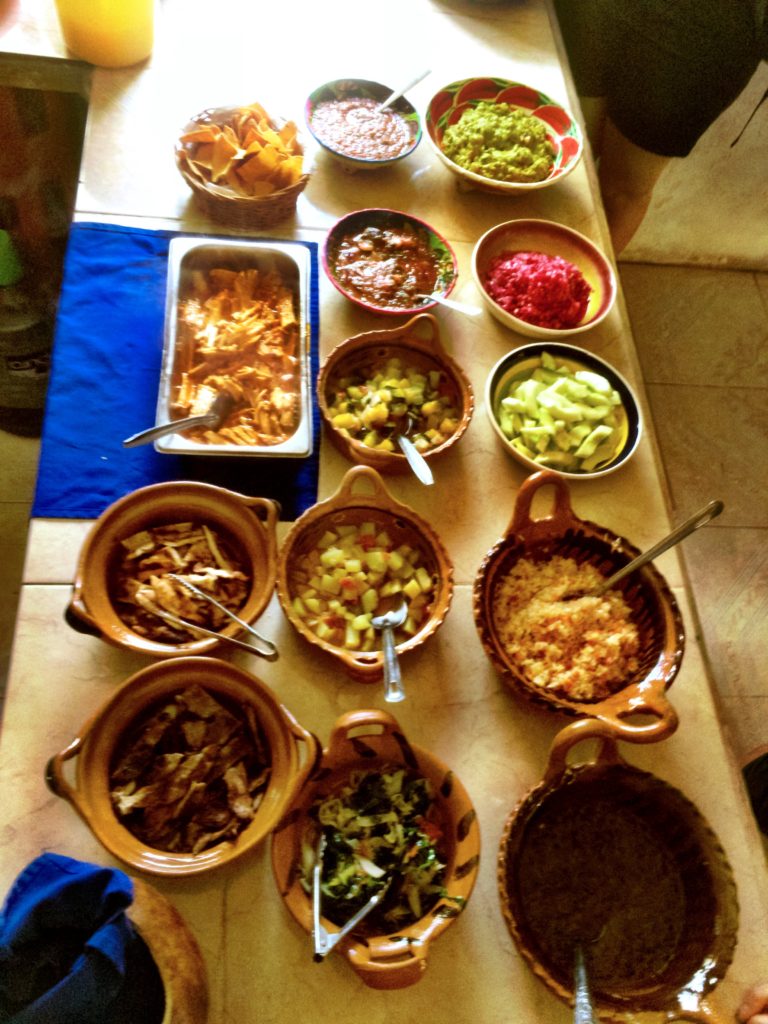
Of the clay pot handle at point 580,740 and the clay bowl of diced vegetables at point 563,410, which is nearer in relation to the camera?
the clay pot handle at point 580,740

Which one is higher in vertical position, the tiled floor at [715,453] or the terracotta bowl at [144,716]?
the terracotta bowl at [144,716]

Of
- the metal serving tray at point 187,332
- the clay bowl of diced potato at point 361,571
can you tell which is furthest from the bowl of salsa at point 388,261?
the clay bowl of diced potato at point 361,571

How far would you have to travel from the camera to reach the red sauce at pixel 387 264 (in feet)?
5.55

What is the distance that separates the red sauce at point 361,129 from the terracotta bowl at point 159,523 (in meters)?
1.07

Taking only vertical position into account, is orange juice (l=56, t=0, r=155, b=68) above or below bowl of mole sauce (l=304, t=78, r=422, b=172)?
above

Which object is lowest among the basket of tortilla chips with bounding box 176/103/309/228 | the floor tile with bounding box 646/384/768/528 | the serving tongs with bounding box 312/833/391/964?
the floor tile with bounding box 646/384/768/528

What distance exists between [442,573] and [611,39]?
1.92 metres

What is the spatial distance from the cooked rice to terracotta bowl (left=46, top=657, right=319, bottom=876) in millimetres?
419

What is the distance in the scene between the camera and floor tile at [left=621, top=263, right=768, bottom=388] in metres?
3.11

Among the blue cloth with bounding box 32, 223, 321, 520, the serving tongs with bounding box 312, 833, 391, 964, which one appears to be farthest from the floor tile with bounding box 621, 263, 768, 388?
the serving tongs with bounding box 312, 833, 391, 964

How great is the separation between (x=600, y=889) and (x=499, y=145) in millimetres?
1730

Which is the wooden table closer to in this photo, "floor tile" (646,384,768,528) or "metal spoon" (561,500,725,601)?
"metal spoon" (561,500,725,601)

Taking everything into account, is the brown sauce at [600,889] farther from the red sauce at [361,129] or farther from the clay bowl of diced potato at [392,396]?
the red sauce at [361,129]

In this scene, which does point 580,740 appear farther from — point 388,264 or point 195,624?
point 388,264
